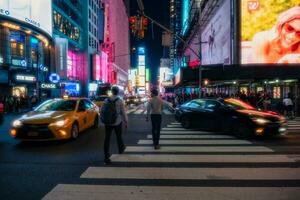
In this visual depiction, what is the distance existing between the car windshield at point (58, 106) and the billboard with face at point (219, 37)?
28.7m

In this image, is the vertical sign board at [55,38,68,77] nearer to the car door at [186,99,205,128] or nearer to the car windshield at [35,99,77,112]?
the car door at [186,99,205,128]

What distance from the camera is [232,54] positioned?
40.2 m

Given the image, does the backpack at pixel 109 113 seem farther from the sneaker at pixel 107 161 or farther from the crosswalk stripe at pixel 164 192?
the crosswalk stripe at pixel 164 192

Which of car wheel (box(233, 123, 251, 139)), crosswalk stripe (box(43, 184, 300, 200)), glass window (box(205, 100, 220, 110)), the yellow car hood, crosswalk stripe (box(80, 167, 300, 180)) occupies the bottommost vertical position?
crosswalk stripe (box(43, 184, 300, 200))

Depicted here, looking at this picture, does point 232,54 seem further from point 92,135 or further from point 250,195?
point 250,195

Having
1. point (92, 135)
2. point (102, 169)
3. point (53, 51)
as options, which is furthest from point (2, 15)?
point (102, 169)

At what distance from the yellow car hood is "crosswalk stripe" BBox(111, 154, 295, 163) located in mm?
3212

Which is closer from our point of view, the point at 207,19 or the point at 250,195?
the point at 250,195

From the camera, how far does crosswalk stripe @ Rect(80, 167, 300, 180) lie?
760 cm

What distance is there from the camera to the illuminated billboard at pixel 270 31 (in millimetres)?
39781

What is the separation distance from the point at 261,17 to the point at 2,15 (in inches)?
1011

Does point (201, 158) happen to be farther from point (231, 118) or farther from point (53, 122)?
point (231, 118)

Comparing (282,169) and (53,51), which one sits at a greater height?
(53,51)

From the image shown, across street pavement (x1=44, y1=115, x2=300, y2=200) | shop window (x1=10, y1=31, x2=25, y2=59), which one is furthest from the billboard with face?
street pavement (x1=44, y1=115, x2=300, y2=200)
